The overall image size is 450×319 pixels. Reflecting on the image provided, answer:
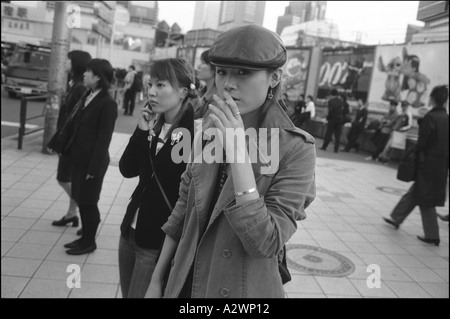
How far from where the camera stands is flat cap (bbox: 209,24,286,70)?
1.12 m

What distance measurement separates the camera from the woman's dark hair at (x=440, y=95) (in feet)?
→ 18.1

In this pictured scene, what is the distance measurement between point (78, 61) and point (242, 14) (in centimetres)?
360

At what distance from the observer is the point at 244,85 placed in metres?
1.17

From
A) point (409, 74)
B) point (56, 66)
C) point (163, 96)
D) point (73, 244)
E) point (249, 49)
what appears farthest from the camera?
point (409, 74)

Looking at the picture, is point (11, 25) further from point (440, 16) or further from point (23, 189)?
point (23, 189)

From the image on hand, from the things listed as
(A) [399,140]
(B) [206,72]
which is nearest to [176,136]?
(B) [206,72]

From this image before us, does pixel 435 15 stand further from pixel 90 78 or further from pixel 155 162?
pixel 155 162

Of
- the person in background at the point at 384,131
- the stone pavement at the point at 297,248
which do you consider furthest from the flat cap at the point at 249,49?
the person in background at the point at 384,131

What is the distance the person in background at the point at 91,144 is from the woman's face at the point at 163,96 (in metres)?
1.35

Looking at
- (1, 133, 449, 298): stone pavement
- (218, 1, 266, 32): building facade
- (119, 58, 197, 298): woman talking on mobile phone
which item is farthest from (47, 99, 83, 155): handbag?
(218, 1, 266, 32): building facade

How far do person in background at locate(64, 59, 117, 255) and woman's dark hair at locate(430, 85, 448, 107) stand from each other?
4.15 m

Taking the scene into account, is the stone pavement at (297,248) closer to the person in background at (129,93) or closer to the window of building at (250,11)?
the window of building at (250,11)

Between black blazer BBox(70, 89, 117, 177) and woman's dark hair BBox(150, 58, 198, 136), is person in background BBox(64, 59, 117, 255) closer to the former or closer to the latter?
black blazer BBox(70, 89, 117, 177)

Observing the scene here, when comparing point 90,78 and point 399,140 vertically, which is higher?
point 90,78
